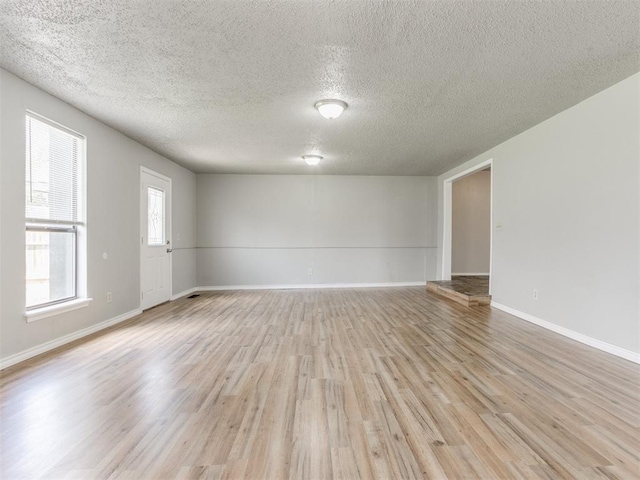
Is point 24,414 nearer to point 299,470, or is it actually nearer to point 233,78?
point 299,470

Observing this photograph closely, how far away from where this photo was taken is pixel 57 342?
3146 millimetres

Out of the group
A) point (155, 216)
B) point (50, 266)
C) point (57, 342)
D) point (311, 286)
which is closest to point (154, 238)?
point (155, 216)

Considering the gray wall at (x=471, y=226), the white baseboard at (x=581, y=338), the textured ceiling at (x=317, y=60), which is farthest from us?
the gray wall at (x=471, y=226)

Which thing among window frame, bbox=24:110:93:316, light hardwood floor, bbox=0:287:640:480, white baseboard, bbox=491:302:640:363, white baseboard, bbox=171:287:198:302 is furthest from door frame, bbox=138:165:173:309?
white baseboard, bbox=491:302:640:363

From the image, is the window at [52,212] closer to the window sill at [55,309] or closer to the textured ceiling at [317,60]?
the window sill at [55,309]

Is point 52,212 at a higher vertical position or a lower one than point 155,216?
lower

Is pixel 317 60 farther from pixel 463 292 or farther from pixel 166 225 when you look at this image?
pixel 463 292

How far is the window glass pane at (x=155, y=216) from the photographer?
5094 mm

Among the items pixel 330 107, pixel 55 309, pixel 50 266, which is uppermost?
pixel 330 107

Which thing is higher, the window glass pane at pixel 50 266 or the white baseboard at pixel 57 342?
the window glass pane at pixel 50 266

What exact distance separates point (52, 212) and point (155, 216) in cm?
212

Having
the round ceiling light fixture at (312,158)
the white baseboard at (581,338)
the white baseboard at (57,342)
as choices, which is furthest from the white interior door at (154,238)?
the white baseboard at (581,338)

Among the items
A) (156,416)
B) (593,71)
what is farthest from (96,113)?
(593,71)

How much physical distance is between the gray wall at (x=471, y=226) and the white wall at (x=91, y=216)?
6.63 m
